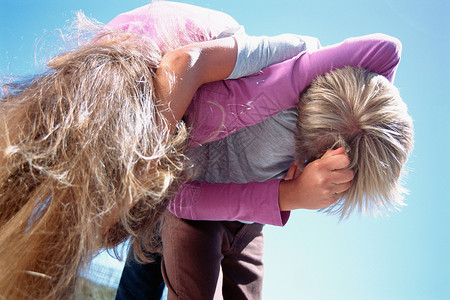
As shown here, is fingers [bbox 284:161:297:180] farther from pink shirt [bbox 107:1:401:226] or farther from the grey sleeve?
the grey sleeve

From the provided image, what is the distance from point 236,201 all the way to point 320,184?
0.51 feet

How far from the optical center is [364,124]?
0.63 m

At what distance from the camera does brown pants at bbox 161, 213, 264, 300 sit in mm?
874

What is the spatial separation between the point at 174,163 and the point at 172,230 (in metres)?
0.32

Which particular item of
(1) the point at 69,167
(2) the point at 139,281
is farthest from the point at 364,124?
(2) the point at 139,281

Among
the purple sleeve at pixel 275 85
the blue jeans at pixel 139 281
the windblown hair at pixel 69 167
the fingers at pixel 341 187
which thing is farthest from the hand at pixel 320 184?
the blue jeans at pixel 139 281

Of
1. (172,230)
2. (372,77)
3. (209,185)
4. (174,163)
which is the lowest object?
(172,230)

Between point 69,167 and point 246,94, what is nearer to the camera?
point 69,167

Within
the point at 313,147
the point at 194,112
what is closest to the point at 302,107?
the point at 313,147

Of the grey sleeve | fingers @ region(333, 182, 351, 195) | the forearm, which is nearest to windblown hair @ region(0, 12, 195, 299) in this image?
the forearm

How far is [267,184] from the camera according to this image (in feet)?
2.41

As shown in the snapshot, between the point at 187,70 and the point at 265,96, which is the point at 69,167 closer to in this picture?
the point at 187,70

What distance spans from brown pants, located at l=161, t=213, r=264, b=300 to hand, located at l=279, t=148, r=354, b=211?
0.77 feet

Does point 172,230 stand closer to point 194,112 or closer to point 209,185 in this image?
point 209,185
